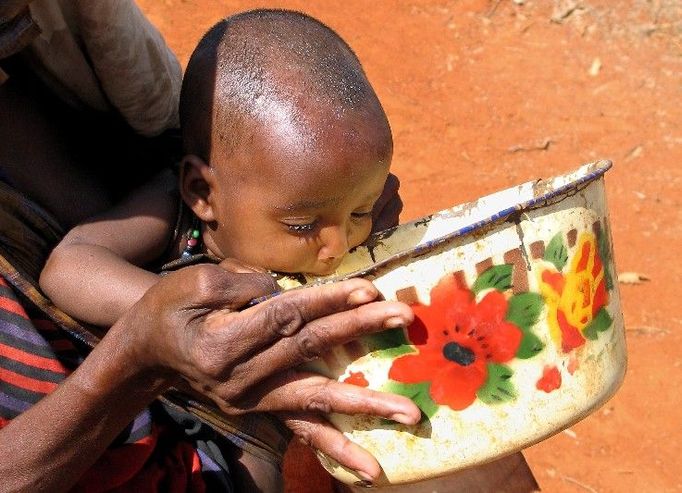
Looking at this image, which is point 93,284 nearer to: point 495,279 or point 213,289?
point 213,289

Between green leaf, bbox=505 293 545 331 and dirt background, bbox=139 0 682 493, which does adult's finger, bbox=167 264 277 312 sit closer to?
green leaf, bbox=505 293 545 331

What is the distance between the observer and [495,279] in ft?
4.36

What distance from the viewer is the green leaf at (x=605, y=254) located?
4.78 ft

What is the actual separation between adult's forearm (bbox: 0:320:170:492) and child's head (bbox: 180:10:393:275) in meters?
0.40

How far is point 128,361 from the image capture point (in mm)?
1403

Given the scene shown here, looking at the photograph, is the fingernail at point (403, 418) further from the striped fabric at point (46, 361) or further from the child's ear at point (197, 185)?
the child's ear at point (197, 185)

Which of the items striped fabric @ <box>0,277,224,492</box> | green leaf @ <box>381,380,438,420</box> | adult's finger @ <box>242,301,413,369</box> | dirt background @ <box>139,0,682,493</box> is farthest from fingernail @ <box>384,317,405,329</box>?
dirt background @ <box>139,0,682,493</box>

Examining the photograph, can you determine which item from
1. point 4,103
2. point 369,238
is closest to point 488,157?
point 369,238

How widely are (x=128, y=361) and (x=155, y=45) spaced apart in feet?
2.42

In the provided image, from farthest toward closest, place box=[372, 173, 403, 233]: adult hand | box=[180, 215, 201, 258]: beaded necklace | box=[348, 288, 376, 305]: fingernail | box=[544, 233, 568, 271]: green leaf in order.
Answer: box=[372, 173, 403, 233]: adult hand, box=[180, 215, 201, 258]: beaded necklace, box=[544, 233, 568, 271]: green leaf, box=[348, 288, 376, 305]: fingernail

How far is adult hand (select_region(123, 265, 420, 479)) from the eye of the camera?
4.17 ft

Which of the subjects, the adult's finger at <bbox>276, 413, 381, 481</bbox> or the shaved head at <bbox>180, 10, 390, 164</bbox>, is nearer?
the adult's finger at <bbox>276, 413, 381, 481</bbox>

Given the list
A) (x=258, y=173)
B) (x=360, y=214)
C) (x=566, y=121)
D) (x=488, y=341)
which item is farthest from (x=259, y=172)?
(x=566, y=121)

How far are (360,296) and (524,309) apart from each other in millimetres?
255
